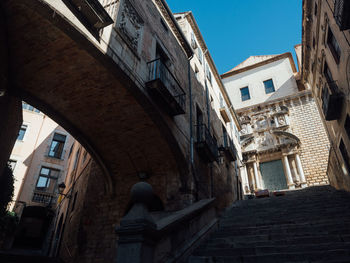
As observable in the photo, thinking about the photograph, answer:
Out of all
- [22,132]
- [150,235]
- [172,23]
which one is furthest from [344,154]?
[22,132]

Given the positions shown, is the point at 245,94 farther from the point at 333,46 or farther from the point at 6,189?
the point at 6,189

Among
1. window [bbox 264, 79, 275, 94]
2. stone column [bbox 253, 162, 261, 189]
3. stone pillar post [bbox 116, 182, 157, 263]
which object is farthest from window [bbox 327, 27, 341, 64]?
window [bbox 264, 79, 275, 94]

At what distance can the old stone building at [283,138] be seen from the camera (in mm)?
18750

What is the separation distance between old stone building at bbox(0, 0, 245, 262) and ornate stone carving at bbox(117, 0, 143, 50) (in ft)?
0.12

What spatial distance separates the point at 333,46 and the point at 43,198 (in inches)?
Result: 772

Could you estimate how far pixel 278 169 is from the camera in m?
20.1

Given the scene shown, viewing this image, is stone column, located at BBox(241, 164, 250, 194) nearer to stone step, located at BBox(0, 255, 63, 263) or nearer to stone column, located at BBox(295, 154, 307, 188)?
stone column, located at BBox(295, 154, 307, 188)

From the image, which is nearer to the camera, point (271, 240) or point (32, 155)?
point (271, 240)

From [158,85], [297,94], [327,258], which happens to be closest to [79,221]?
[158,85]

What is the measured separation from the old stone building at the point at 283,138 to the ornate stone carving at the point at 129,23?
16188mm

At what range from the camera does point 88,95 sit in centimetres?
682

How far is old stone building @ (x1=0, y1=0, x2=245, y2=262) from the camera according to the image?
5.14 m

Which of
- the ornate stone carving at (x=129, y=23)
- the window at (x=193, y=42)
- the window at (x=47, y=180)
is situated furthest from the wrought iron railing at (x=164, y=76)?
the window at (x=47, y=180)

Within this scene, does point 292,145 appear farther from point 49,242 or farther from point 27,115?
point 27,115
